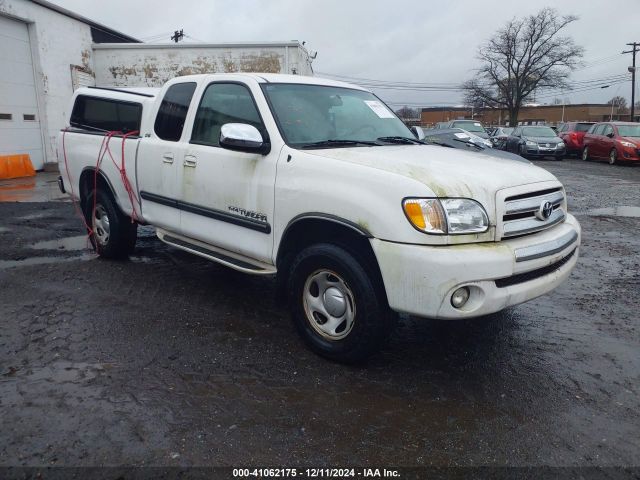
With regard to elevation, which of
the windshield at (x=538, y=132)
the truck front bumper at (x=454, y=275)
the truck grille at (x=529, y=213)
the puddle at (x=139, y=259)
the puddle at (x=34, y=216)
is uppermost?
the windshield at (x=538, y=132)

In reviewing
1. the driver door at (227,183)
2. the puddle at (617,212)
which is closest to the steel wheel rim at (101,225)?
the driver door at (227,183)

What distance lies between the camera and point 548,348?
3.78 meters

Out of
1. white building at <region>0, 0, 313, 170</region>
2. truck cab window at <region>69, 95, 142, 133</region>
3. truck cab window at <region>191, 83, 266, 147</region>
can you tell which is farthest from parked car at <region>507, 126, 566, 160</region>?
truck cab window at <region>191, 83, 266, 147</region>

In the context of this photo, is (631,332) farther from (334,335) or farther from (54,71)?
Result: (54,71)

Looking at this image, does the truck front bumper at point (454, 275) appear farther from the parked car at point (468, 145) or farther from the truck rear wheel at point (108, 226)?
the truck rear wheel at point (108, 226)

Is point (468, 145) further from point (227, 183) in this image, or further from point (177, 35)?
point (177, 35)

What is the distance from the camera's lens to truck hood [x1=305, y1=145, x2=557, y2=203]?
3.03 meters

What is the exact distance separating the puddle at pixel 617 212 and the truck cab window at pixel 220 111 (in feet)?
24.3

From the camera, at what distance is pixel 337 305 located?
11.1 feet

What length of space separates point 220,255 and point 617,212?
7.96 metres

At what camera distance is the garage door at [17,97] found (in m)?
13.8

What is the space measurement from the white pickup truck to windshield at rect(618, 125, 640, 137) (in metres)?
18.2

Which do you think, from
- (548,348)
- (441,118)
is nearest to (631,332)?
(548,348)

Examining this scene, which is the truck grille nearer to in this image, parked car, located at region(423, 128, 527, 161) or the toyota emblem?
the toyota emblem
